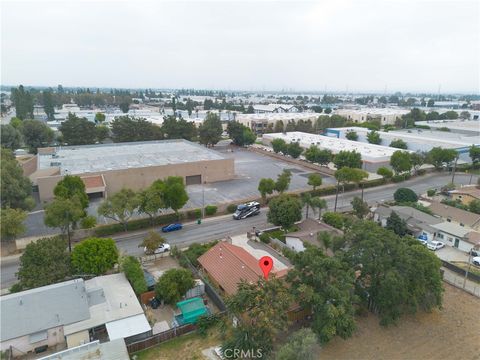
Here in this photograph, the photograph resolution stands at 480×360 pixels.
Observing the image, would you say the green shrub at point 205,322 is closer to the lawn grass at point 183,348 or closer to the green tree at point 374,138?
the lawn grass at point 183,348

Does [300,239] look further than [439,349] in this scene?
Yes

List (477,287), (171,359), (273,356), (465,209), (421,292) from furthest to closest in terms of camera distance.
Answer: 1. (465,209)
2. (477,287)
3. (421,292)
4. (171,359)
5. (273,356)

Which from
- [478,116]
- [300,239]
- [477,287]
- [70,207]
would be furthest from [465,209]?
[478,116]

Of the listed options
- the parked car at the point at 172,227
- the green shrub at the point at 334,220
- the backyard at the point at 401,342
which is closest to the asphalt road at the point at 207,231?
the parked car at the point at 172,227

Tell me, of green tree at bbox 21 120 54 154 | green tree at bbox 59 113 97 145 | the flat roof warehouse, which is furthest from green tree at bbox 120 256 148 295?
green tree at bbox 21 120 54 154

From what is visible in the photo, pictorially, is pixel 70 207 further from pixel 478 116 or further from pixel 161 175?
pixel 478 116

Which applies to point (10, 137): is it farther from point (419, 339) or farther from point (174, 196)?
point (419, 339)

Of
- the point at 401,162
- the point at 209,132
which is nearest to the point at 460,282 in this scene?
the point at 401,162
